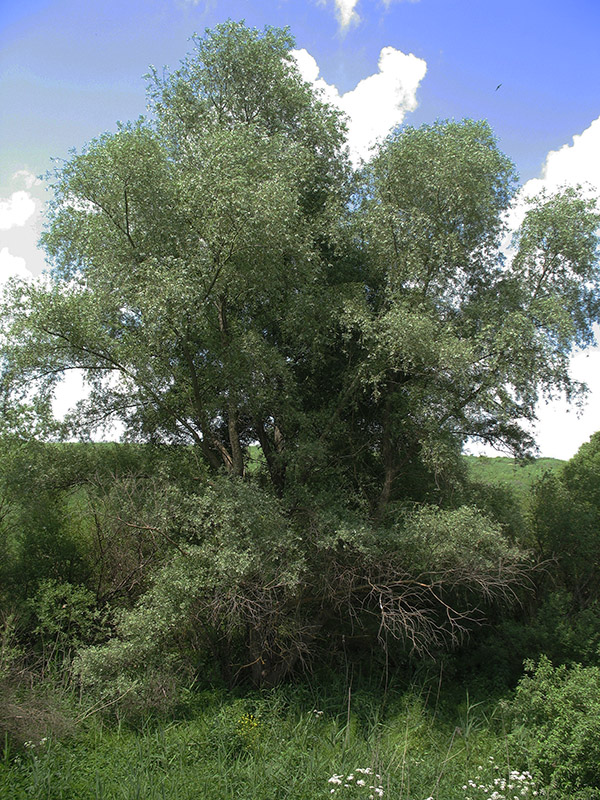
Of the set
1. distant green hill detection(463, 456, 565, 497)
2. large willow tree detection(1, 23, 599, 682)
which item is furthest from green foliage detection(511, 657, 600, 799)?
distant green hill detection(463, 456, 565, 497)

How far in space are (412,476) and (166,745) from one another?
6.38 meters

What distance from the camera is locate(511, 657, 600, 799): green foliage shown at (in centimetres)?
739

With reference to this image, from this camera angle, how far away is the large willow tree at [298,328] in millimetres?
9281

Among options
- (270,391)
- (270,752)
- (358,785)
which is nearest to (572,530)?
(270,391)

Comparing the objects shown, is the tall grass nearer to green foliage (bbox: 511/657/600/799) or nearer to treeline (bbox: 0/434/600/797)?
treeline (bbox: 0/434/600/797)

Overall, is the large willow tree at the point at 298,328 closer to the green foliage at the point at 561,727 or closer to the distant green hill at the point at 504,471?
the distant green hill at the point at 504,471

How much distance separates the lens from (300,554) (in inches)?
363

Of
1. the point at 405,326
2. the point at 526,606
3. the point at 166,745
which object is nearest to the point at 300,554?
the point at 166,745

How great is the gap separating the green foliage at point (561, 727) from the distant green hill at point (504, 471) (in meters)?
3.95

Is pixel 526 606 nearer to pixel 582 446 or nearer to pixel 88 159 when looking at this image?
pixel 582 446

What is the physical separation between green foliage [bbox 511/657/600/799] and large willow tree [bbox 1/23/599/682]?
1.58 m

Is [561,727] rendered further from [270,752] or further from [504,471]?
[504,471]

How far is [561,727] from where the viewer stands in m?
7.93

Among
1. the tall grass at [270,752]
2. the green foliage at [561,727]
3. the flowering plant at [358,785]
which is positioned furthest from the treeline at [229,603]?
the flowering plant at [358,785]
